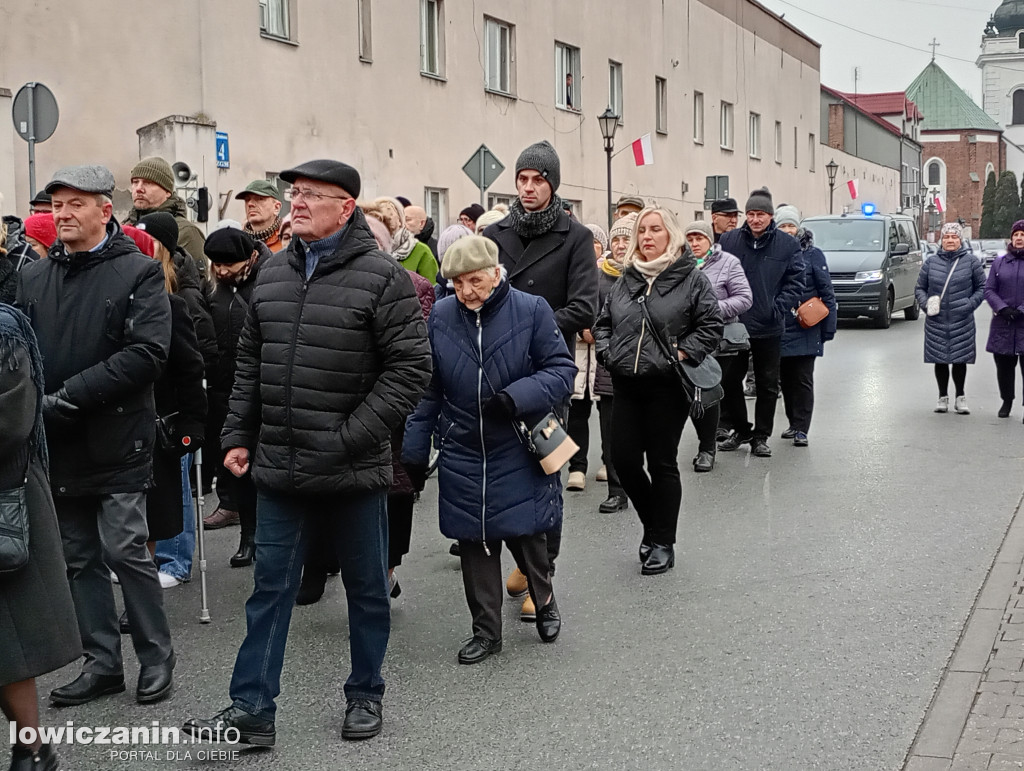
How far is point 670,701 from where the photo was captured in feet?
16.7

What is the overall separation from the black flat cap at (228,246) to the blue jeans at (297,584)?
8.15 feet

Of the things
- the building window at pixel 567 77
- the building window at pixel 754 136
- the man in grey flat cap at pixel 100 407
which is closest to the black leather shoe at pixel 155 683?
the man in grey flat cap at pixel 100 407

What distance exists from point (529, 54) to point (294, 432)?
23.8 metres

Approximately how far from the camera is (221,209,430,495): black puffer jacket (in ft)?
15.0

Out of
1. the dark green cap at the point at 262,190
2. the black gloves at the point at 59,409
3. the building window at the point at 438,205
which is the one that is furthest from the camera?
the building window at the point at 438,205

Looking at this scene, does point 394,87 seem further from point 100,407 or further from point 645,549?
point 100,407

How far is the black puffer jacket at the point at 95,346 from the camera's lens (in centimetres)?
502

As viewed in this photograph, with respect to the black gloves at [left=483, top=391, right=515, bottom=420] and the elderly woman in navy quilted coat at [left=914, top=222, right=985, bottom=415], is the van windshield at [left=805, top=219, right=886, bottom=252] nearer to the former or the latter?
the elderly woman in navy quilted coat at [left=914, top=222, right=985, bottom=415]

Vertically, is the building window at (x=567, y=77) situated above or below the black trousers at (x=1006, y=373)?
above

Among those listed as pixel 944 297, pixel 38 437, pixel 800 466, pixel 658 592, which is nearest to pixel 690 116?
pixel 944 297

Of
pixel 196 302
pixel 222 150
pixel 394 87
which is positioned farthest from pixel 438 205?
pixel 196 302

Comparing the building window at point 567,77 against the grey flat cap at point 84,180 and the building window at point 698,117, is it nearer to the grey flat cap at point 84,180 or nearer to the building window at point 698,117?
the building window at point 698,117

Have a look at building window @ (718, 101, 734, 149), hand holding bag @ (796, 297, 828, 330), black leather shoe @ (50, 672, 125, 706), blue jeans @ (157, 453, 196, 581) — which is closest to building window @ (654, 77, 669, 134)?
building window @ (718, 101, 734, 149)

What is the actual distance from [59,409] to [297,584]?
3.63 ft
